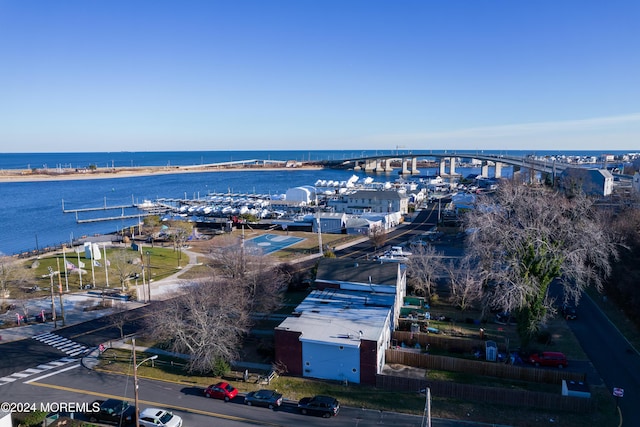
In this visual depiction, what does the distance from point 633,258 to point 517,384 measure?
22.3 metres

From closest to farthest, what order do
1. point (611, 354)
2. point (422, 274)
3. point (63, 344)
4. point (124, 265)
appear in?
1. point (611, 354)
2. point (63, 344)
3. point (422, 274)
4. point (124, 265)

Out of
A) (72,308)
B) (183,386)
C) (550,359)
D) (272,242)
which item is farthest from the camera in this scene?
(272,242)

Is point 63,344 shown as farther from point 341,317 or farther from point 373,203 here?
point 373,203

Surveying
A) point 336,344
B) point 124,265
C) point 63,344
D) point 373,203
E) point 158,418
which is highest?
point 373,203

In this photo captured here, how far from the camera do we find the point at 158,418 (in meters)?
19.0

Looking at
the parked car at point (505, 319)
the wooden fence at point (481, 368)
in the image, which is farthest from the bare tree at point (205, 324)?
the parked car at point (505, 319)

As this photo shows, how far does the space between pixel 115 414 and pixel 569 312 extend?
31537 millimetres

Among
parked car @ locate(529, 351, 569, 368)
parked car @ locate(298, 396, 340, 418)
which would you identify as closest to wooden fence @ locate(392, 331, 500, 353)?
parked car @ locate(529, 351, 569, 368)

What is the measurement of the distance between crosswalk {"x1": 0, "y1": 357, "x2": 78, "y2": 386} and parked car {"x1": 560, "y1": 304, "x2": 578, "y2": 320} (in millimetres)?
34506

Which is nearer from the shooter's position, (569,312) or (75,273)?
(569,312)

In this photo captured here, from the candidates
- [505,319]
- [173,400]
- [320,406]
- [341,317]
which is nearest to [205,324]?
[173,400]

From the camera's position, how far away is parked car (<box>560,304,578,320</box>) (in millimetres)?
32156

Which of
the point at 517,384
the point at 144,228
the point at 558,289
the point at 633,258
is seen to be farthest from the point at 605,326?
the point at 144,228

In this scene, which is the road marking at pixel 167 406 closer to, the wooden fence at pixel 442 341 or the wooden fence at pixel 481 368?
the wooden fence at pixel 481 368
